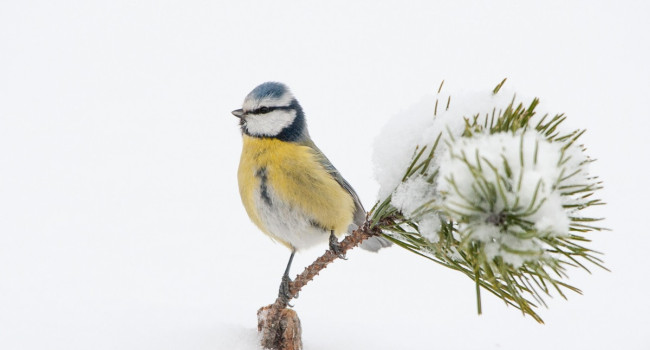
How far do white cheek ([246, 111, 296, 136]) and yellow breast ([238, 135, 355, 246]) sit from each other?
0.12 meters

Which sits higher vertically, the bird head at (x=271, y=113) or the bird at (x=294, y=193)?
the bird head at (x=271, y=113)

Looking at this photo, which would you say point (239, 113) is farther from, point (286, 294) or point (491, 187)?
point (491, 187)

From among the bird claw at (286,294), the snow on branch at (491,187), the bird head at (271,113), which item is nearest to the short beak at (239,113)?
the bird head at (271,113)

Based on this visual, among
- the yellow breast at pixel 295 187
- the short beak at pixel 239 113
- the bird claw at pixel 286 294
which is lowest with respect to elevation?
the bird claw at pixel 286 294

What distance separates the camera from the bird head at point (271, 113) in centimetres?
215

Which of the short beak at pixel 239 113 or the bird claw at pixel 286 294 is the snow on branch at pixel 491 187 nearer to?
the bird claw at pixel 286 294

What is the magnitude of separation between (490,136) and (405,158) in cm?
27

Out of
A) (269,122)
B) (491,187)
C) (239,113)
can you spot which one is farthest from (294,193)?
(491,187)

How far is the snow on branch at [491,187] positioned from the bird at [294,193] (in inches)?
25.1

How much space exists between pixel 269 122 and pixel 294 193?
0.42 m

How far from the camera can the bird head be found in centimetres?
215

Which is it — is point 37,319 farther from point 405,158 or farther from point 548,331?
point 548,331

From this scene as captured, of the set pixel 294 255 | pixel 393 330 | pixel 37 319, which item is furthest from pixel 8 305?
pixel 393 330

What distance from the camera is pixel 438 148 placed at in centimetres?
109
